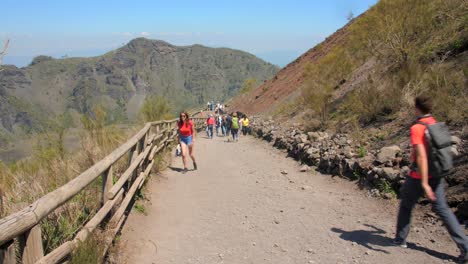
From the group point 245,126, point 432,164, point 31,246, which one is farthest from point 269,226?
point 245,126

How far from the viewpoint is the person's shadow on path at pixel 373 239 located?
192 inches

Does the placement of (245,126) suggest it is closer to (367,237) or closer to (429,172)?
(367,237)

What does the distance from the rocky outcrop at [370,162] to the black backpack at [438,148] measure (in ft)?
4.58

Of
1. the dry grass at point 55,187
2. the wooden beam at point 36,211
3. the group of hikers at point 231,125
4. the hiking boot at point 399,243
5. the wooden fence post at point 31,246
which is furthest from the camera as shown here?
the group of hikers at point 231,125

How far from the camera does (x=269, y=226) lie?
6.33 meters

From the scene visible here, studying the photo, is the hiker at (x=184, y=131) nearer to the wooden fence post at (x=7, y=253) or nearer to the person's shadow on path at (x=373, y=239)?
the person's shadow on path at (x=373, y=239)

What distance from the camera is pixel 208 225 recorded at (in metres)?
6.51

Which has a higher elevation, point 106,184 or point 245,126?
point 106,184

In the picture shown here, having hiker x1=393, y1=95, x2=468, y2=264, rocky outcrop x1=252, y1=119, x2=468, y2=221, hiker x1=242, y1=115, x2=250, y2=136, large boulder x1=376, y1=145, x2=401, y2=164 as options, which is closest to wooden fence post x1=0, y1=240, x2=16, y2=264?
hiker x1=393, y1=95, x2=468, y2=264

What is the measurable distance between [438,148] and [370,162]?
372 cm

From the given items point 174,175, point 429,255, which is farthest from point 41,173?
point 429,255

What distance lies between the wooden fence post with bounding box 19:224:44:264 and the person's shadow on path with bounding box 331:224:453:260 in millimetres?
3841

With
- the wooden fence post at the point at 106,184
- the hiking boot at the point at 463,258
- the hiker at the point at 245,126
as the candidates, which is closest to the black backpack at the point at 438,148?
the hiking boot at the point at 463,258

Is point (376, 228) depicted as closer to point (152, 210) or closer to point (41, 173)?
point (152, 210)
